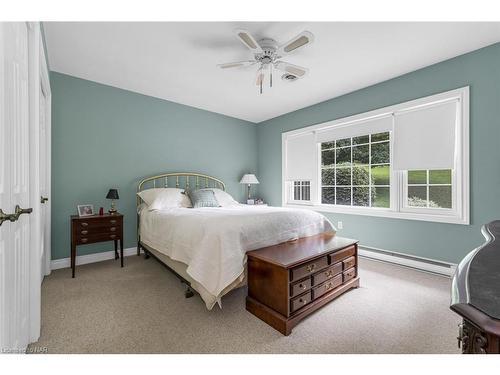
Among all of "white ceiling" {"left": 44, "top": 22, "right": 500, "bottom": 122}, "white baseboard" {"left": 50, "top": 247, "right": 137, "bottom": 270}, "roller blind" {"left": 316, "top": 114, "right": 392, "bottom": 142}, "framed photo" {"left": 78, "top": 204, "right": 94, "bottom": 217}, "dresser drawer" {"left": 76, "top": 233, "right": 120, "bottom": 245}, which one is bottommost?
"white baseboard" {"left": 50, "top": 247, "right": 137, "bottom": 270}

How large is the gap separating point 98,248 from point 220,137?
9.38 feet

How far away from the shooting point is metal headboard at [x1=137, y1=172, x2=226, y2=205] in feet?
12.6

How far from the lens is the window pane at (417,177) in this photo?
10.4 feet

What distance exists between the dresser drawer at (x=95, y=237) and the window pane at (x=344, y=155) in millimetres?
3643

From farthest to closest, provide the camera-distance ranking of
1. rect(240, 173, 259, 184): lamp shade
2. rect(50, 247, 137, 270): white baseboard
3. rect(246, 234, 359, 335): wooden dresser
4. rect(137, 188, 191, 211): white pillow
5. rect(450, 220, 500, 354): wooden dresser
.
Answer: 1. rect(240, 173, 259, 184): lamp shade
2. rect(137, 188, 191, 211): white pillow
3. rect(50, 247, 137, 270): white baseboard
4. rect(246, 234, 359, 335): wooden dresser
5. rect(450, 220, 500, 354): wooden dresser

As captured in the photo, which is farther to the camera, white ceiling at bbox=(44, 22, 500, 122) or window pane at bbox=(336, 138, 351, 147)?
window pane at bbox=(336, 138, 351, 147)

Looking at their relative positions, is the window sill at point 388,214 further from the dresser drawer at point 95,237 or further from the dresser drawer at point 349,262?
the dresser drawer at point 95,237

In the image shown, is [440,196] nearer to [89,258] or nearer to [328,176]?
[328,176]

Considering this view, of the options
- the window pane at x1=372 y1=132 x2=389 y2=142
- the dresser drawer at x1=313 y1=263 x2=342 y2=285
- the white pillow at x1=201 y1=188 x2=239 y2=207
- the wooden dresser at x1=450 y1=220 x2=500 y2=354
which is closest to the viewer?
the wooden dresser at x1=450 y1=220 x2=500 y2=354

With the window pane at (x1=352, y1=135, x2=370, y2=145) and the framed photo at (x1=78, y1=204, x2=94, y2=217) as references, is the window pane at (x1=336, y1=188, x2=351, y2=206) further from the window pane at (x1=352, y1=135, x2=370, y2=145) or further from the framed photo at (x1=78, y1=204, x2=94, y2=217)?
the framed photo at (x1=78, y1=204, x2=94, y2=217)

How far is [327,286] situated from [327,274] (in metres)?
0.11

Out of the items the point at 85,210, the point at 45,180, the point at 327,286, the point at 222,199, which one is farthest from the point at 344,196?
the point at 45,180

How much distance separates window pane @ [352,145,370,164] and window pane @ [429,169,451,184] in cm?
87

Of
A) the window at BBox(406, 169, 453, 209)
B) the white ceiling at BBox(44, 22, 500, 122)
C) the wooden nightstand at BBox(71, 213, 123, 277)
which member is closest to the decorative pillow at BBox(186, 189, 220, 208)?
the wooden nightstand at BBox(71, 213, 123, 277)
